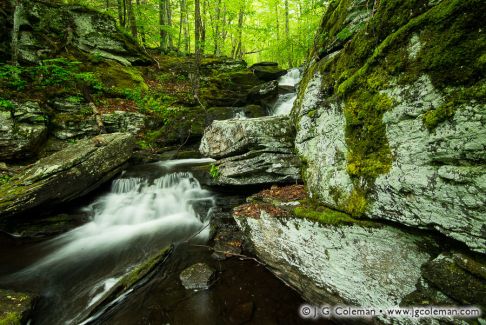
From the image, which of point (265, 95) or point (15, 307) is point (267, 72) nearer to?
point (265, 95)

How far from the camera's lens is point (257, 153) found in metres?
5.84

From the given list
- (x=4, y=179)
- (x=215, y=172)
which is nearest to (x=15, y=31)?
(x=4, y=179)

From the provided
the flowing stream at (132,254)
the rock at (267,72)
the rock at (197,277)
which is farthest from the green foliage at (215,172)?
the rock at (267,72)

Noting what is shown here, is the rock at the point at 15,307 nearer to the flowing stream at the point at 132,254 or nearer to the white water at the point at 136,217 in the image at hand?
the flowing stream at the point at 132,254

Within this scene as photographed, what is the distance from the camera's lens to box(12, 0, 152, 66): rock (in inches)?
400

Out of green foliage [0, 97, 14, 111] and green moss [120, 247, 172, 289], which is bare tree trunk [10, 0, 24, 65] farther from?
green moss [120, 247, 172, 289]

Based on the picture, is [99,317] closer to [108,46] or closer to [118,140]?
[118,140]

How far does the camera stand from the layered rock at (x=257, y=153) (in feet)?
18.2

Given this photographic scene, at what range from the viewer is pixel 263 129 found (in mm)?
5973

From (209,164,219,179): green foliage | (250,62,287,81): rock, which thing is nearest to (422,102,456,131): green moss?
(209,164,219,179): green foliage

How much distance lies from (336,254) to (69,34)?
14.7 meters

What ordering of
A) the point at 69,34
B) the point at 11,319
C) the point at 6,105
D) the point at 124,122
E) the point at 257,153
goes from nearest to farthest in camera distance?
the point at 11,319
the point at 257,153
the point at 6,105
the point at 124,122
the point at 69,34

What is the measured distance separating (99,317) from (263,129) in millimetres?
4865

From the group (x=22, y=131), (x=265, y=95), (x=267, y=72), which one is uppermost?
(x=267, y=72)
